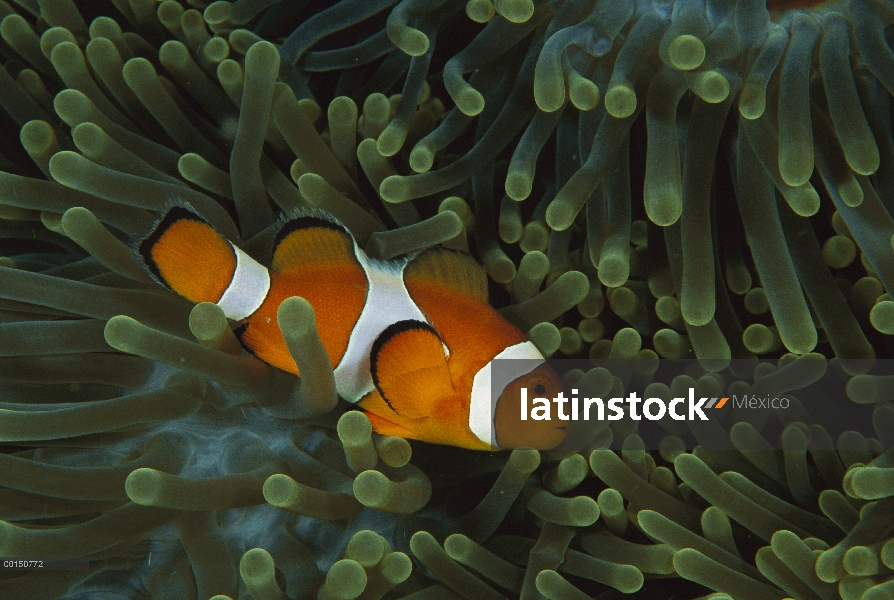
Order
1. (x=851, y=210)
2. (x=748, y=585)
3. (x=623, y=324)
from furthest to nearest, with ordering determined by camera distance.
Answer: (x=623, y=324) < (x=851, y=210) < (x=748, y=585)

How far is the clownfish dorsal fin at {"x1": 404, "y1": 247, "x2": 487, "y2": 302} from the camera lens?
1194 millimetres

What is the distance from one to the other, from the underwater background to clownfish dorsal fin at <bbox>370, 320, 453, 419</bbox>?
0.24 ft

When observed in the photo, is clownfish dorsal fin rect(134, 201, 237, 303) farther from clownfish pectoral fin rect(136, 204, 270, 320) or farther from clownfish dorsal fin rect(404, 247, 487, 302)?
clownfish dorsal fin rect(404, 247, 487, 302)

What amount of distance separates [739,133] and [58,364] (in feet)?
3.84

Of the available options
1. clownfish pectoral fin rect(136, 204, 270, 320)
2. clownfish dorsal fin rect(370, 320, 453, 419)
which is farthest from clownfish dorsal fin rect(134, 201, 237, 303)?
clownfish dorsal fin rect(370, 320, 453, 419)

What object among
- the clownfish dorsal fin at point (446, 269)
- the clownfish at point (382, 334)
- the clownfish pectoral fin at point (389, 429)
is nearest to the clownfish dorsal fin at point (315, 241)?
the clownfish at point (382, 334)

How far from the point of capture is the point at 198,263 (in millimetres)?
1100

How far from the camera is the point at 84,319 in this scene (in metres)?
1.22

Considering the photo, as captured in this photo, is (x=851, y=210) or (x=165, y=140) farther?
(x=165, y=140)

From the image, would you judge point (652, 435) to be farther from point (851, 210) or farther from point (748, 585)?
point (851, 210)

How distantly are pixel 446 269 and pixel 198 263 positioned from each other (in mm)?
390

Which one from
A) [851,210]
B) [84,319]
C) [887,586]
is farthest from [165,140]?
[887,586]

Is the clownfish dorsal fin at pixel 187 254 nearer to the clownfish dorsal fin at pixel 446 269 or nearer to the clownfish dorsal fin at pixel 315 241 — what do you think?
the clownfish dorsal fin at pixel 315 241

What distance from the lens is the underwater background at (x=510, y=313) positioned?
1.04 metres
